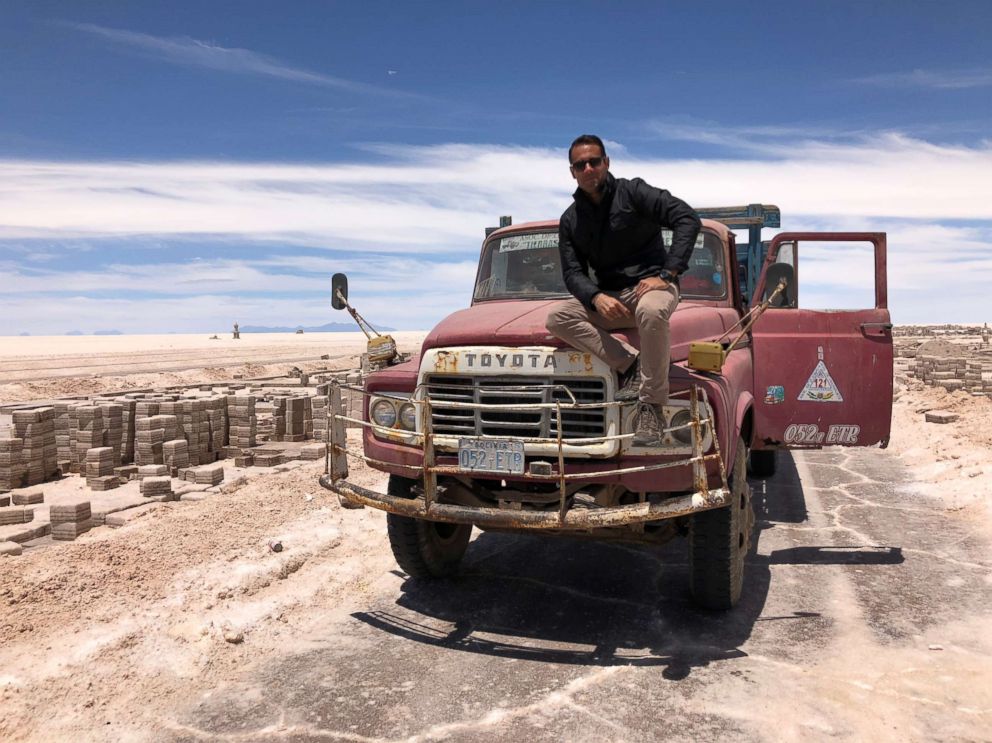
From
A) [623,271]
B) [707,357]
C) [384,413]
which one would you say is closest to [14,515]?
[384,413]

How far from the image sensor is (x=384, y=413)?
478cm

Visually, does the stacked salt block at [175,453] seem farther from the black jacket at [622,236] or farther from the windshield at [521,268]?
the black jacket at [622,236]

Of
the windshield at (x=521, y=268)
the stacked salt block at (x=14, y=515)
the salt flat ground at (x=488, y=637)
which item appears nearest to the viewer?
the salt flat ground at (x=488, y=637)

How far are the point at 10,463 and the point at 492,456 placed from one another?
7.91 meters

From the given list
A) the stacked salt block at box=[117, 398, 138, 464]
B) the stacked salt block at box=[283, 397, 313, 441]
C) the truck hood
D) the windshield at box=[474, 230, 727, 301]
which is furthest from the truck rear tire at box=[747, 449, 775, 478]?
the stacked salt block at box=[117, 398, 138, 464]

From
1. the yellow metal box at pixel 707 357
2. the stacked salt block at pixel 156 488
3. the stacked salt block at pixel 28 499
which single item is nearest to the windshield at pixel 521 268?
the yellow metal box at pixel 707 357

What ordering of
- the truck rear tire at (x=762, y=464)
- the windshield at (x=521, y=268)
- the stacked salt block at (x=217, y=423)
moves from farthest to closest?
the stacked salt block at (x=217, y=423) < the truck rear tire at (x=762, y=464) < the windshield at (x=521, y=268)

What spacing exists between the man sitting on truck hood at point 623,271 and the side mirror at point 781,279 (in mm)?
2018

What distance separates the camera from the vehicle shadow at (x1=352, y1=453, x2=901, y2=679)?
4.37 metres

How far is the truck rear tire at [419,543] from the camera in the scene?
16.9 feet

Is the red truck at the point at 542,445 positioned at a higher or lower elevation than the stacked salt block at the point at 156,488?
higher

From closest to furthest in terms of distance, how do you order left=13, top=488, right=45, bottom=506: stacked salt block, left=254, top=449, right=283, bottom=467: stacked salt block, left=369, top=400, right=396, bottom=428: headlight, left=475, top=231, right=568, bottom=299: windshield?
left=369, top=400, right=396, bottom=428: headlight → left=475, top=231, right=568, bottom=299: windshield → left=13, top=488, right=45, bottom=506: stacked salt block → left=254, top=449, right=283, bottom=467: stacked salt block

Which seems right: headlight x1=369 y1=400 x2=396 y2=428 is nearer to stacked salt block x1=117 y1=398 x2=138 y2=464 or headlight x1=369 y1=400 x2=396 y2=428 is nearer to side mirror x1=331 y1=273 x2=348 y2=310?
side mirror x1=331 y1=273 x2=348 y2=310

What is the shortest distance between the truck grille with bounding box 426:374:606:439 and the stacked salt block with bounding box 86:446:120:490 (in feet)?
21.6
